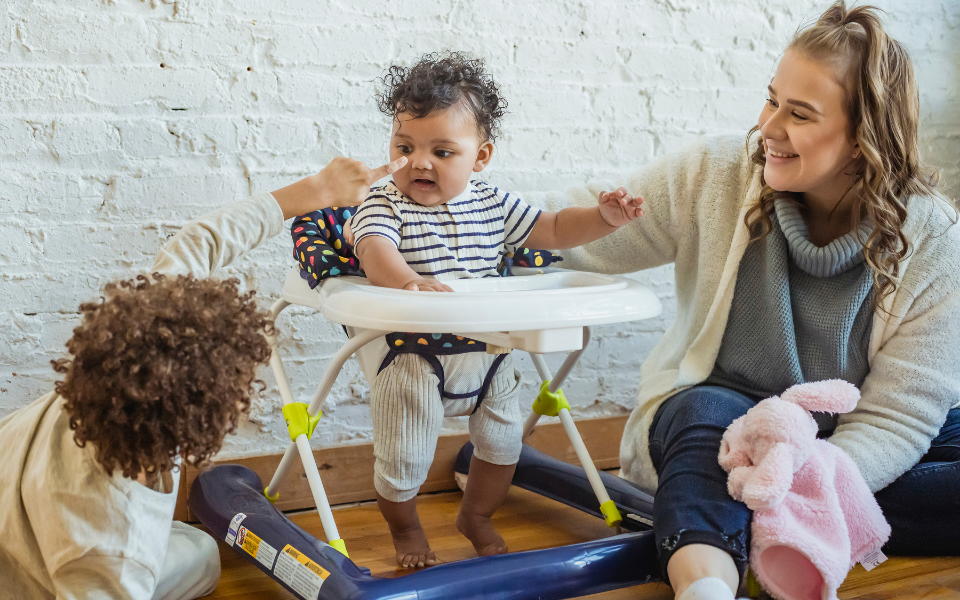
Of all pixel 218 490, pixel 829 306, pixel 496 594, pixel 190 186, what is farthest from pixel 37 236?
pixel 829 306

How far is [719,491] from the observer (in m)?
1.03

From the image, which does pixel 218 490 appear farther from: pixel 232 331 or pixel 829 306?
pixel 829 306

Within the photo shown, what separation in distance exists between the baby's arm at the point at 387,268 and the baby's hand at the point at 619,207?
330 mm

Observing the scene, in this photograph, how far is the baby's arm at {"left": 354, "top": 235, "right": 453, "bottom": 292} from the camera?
3.15 ft

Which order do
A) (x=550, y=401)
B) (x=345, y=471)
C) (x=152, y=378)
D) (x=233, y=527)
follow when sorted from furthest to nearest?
(x=345, y=471)
(x=550, y=401)
(x=233, y=527)
(x=152, y=378)

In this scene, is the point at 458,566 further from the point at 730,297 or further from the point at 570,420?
the point at 730,297

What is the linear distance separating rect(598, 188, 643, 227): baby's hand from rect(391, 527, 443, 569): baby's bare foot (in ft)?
1.90

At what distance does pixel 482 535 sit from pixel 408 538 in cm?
12

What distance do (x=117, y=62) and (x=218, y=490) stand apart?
732 millimetres

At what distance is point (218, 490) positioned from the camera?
128 centimetres

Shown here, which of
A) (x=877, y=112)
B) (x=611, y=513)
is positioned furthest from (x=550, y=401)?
(x=877, y=112)

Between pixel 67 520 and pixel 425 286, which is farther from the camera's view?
pixel 425 286

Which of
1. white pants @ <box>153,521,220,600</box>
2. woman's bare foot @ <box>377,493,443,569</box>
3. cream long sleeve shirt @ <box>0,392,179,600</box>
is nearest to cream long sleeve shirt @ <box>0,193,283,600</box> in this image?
cream long sleeve shirt @ <box>0,392,179,600</box>

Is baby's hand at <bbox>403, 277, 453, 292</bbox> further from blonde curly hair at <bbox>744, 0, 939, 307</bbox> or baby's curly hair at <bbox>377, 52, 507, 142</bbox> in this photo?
blonde curly hair at <bbox>744, 0, 939, 307</bbox>
